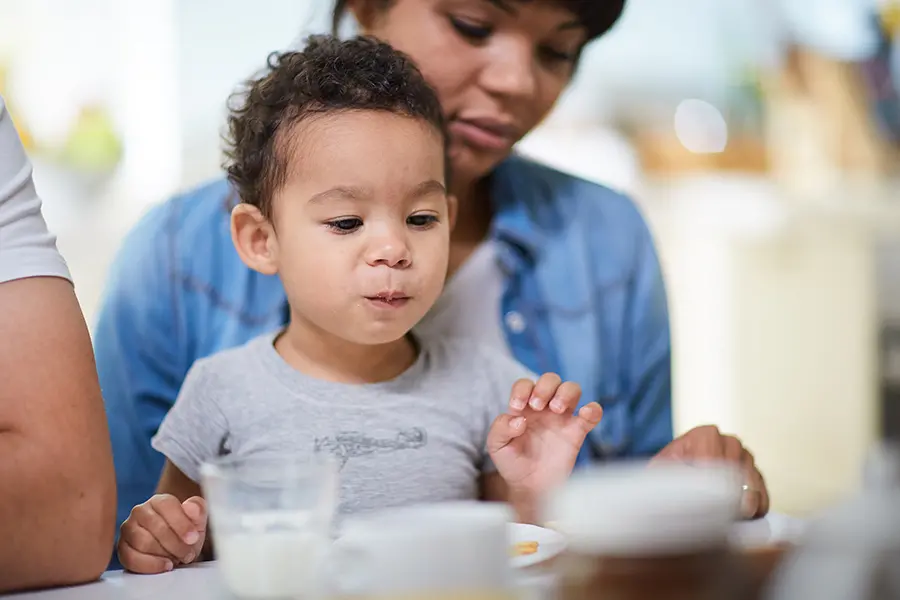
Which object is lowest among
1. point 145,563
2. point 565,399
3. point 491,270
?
point 145,563

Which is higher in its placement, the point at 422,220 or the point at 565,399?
the point at 422,220

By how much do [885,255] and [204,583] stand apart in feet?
10.4

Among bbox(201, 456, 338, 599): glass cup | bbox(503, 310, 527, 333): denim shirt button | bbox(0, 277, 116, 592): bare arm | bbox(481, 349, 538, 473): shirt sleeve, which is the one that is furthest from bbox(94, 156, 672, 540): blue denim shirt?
bbox(201, 456, 338, 599): glass cup

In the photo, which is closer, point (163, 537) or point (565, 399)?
point (163, 537)

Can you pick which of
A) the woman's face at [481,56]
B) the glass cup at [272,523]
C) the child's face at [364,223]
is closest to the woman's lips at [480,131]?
the woman's face at [481,56]

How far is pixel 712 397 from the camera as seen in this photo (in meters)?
3.52

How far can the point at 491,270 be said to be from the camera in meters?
1.43

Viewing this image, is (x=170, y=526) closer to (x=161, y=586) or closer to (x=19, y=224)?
(x=161, y=586)

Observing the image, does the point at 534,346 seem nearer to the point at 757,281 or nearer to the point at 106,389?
the point at 106,389

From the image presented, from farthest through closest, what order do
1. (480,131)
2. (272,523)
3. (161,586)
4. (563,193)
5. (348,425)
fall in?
(563,193) < (480,131) < (348,425) < (161,586) < (272,523)

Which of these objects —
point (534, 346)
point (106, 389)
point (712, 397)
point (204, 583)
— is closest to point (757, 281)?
point (712, 397)

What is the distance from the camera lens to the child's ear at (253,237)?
3.75 feet

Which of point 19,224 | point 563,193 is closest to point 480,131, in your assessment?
point 563,193

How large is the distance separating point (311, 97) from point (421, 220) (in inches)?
6.7
